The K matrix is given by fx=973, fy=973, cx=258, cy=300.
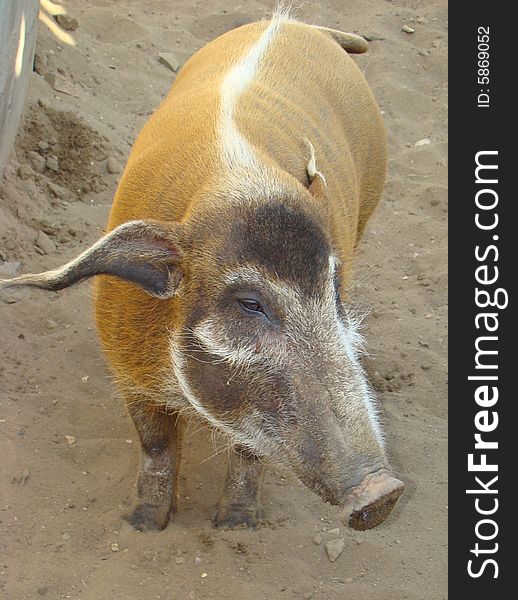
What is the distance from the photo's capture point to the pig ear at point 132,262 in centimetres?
274

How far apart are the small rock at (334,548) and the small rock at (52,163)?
8.10 feet

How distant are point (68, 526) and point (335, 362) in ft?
4.14

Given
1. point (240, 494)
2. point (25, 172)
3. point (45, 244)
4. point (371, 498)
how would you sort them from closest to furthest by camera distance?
1. point (371, 498)
2. point (240, 494)
3. point (45, 244)
4. point (25, 172)

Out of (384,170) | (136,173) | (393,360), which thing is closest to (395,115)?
(384,170)

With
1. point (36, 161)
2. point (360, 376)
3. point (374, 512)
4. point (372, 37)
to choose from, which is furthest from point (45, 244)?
point (372, 37)

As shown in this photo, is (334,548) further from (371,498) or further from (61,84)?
(61,84)

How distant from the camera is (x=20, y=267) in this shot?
14.3 feet

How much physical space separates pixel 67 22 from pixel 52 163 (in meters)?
1.44

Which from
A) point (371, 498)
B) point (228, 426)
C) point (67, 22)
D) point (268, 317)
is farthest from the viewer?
point (67, 22)

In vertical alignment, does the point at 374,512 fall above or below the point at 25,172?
below

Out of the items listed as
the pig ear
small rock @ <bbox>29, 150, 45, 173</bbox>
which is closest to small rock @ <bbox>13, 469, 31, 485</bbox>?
the pig ear

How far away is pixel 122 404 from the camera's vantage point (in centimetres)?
401

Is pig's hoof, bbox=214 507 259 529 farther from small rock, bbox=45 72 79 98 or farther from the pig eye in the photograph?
small rock, bbox=45 72 79 98

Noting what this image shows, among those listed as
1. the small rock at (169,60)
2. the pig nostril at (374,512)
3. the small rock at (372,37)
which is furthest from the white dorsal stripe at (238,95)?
the small rock at (372,37)
